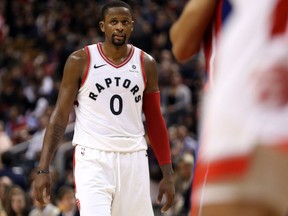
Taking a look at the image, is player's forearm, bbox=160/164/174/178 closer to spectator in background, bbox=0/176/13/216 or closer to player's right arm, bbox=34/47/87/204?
player's right arm, bbox=34/47/87/204

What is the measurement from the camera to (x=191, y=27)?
3023 mm

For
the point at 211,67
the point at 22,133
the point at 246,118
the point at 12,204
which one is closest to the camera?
the point at 246,118

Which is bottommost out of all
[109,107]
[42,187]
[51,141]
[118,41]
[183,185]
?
[183,185]

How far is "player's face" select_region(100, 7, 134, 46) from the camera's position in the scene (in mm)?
6859

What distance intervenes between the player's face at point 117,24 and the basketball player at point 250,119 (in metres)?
4.19

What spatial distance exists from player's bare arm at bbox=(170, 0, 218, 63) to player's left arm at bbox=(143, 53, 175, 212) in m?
3.86

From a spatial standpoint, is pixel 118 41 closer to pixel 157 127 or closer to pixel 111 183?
pixel 157 127

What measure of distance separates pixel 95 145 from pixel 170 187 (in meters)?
0.75

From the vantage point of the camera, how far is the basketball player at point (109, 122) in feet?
21.7

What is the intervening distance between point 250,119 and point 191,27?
0.57 metres

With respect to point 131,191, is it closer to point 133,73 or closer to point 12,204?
point 133,73

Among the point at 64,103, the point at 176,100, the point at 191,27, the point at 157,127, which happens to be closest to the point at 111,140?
the point at 64,103

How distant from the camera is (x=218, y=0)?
9.72 feet

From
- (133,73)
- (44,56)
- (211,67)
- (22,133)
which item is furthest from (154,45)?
(211,67)
